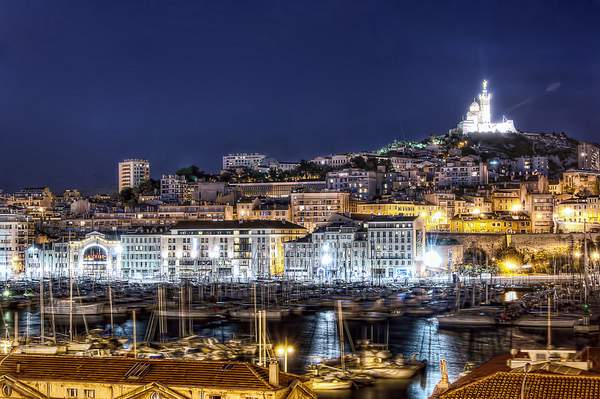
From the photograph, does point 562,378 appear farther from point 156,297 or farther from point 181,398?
point 156,297

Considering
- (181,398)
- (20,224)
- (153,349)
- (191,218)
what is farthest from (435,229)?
(181,398)

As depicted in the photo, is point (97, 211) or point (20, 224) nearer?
point (20, 224)

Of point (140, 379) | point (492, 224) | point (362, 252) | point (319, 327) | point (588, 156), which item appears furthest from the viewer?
point (588, 156)

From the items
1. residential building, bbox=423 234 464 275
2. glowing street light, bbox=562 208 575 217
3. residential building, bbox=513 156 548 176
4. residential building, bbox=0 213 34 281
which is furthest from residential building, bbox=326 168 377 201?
residential building, bbox=0 213 34 281

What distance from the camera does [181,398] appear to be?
12.1 meters

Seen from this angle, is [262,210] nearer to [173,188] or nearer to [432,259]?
[432,259]

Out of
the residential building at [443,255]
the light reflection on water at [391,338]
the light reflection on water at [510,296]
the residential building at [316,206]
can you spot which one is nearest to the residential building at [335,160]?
the residential building at [316,206]

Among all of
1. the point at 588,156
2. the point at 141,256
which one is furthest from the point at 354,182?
the point at 588,156

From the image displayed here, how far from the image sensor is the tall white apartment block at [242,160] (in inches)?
4331

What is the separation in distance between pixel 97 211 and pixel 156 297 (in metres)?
40.5

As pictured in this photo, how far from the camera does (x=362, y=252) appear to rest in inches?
2372

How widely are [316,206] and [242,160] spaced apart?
126 feet

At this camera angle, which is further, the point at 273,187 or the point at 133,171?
the point at 133,171

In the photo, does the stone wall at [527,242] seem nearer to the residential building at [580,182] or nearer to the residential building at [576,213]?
the residential building at [576,213]
